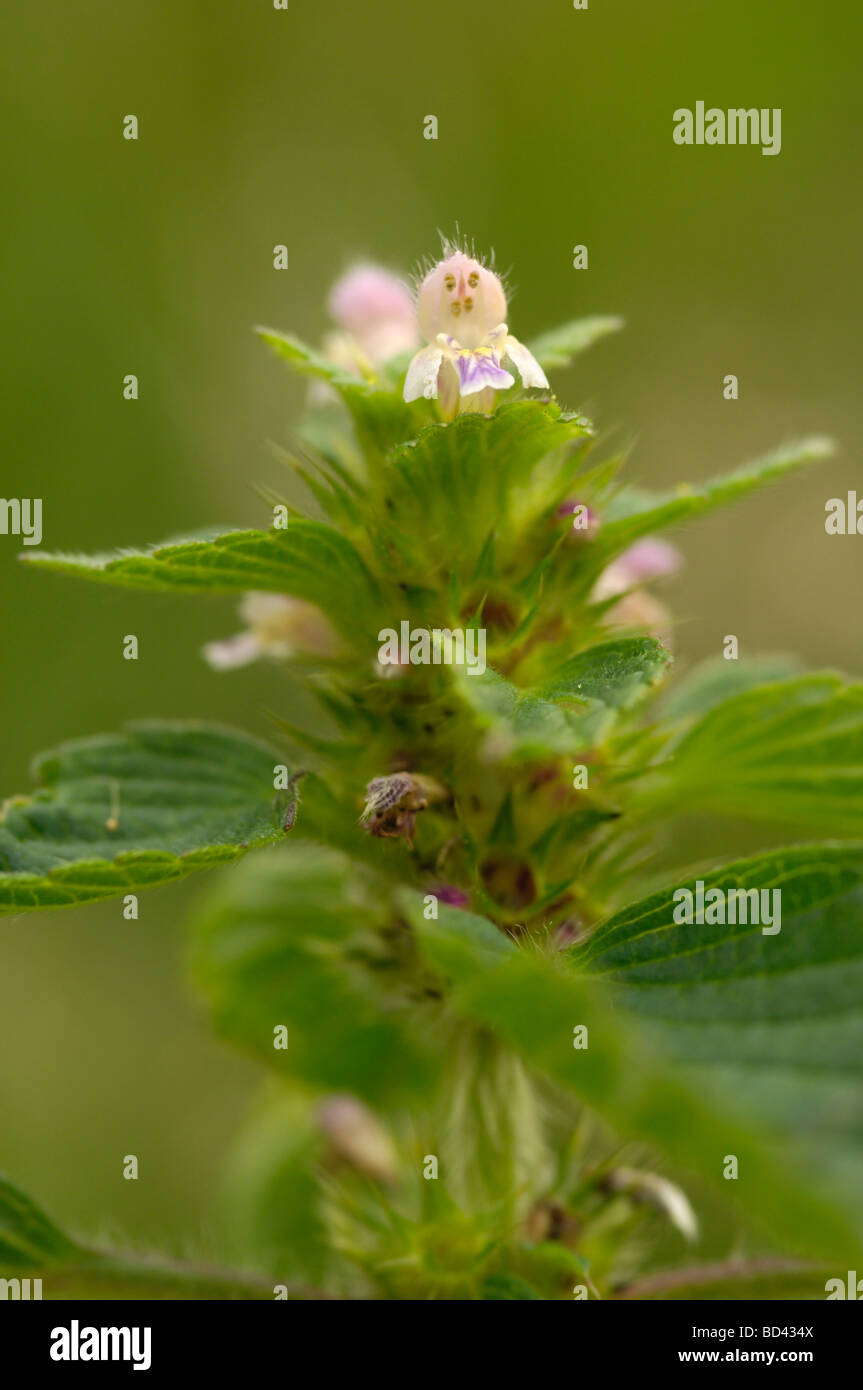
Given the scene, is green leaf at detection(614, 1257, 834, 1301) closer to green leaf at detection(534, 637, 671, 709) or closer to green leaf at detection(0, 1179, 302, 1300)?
Answer: green leaf at detection(0, 1179, 302, 1300)

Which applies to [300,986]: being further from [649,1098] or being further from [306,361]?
[649,1098]

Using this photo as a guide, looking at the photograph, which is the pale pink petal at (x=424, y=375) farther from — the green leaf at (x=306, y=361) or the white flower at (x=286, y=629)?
the white flower at (x=286, y=629)

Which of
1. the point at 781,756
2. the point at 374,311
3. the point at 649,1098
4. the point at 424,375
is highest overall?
the point at 374,311

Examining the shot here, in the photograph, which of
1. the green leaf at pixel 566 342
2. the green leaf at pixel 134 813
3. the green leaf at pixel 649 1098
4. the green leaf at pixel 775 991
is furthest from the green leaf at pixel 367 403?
the green leaf at pixel 649 1098

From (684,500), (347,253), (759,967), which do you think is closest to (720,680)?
(684,500)

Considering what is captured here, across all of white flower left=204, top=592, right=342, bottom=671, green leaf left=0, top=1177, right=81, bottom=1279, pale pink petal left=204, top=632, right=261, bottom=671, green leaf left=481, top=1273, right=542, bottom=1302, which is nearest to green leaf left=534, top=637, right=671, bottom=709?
white flower left=204, top=592, right=342, bottom=671

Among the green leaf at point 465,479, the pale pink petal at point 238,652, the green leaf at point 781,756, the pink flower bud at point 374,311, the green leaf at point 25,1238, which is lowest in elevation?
the green leaf at point 25,1238
